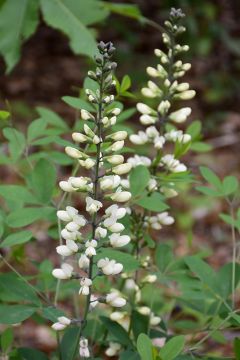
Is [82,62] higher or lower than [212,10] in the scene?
lower

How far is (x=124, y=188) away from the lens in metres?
2.00

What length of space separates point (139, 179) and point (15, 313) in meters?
0.52

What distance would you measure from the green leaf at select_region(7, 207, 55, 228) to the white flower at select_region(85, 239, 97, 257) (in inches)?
12.2

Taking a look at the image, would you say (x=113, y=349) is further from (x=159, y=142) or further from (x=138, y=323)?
(x=159, y=142)

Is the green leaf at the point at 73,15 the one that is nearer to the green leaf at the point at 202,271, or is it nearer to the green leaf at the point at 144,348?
the green leaf at the point at 202,271

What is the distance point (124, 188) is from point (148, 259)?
0.81 ft

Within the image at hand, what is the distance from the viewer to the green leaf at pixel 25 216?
5.98 feet

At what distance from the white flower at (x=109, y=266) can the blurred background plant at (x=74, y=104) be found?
0.20 metres

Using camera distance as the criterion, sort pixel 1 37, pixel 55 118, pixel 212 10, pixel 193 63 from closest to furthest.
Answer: pixel 55 118 → pixel 1 37 → pixel 212 10 → pixel 193 63

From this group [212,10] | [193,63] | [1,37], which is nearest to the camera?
[1,37]

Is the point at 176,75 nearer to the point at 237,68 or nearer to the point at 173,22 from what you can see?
the point at 173,22

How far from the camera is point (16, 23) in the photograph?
9.92ft

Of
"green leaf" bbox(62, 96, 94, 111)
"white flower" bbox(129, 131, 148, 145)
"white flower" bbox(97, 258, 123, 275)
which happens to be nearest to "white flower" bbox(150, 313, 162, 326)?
"white flower" bbox(97, 258, 123, 275)

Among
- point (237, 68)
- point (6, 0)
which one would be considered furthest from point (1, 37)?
point (237, 68)
